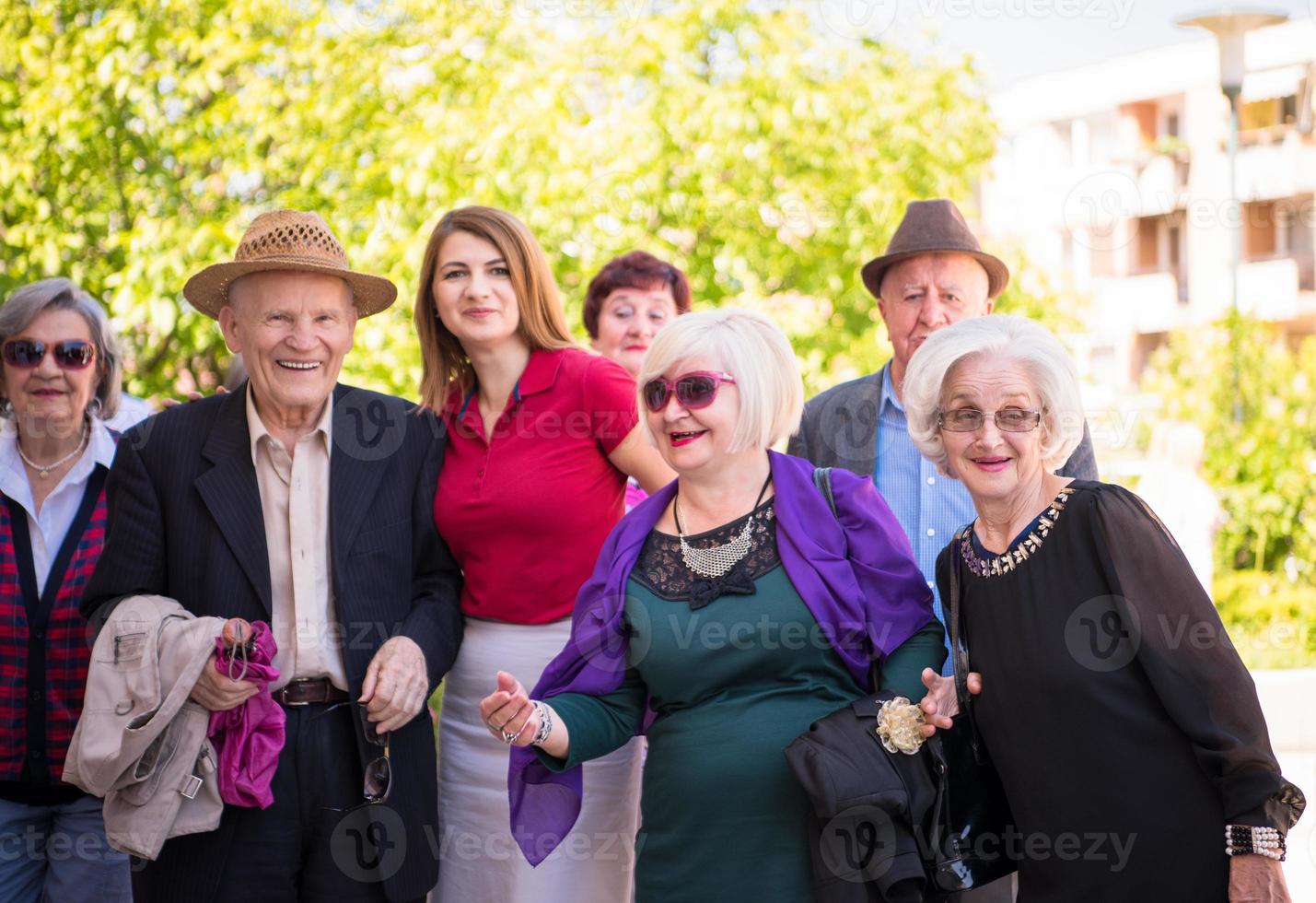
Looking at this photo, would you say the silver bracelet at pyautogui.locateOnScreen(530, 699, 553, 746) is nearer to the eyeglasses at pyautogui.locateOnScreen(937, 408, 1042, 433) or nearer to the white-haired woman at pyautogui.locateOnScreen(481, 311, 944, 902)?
the white-haired woman at pyautogui.locateOnScreen(481, 311, 944, 902)

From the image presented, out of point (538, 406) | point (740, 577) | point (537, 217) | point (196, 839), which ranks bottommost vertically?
point (196, 839)

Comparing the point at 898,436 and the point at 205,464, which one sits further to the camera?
the point at 898,436

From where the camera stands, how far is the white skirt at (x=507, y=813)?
12.7ft

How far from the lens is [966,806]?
3.10 metres

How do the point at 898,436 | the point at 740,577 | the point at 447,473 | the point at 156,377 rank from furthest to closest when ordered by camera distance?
the point at 156,377
the point at 898,436
the point at 447,473
the point at 740,577

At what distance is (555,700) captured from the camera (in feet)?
10.8

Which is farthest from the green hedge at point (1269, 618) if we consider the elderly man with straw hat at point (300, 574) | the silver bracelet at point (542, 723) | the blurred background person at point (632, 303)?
the silver bracelet at point (542, 723)

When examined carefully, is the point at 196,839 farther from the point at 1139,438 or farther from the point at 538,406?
the point at 1139,438

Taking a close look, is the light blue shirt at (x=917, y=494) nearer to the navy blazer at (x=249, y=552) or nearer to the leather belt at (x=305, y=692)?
the navy blazer at (x=249, y=552)

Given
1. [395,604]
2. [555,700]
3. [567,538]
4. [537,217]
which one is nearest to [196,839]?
[395,604]

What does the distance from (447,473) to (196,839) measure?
1229 mm

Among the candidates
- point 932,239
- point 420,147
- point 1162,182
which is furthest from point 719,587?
point 1162,182

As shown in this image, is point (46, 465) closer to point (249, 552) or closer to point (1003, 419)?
point (249, 552)

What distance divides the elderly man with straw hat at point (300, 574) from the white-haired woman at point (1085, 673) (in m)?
1.48
